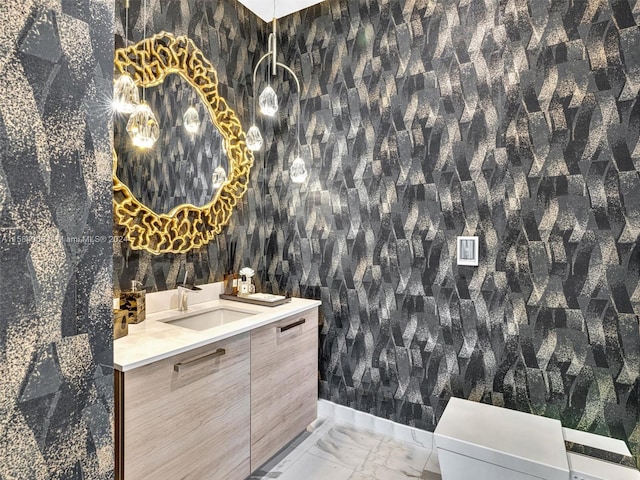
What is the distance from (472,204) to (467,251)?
0.93ft

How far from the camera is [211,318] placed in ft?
7.71

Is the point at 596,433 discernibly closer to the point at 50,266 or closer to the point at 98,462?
the point at 98,462

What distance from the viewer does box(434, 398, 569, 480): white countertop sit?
62.9 inches

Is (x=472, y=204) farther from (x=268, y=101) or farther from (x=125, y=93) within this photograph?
(x=125, y=93)

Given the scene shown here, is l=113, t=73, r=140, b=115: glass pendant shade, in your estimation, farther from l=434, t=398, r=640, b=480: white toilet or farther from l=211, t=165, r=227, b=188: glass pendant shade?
l=434, t=398, r=640, b=480: white toilet

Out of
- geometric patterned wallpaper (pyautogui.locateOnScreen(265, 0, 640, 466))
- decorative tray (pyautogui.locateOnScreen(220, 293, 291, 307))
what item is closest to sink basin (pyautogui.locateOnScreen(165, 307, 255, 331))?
decorative tray (pyautogui.locateOnScreen(220, 293, 291, 307))

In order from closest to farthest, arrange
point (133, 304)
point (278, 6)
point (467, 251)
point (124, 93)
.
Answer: point (124, 93) < point (133, 304) < point (467, 251) < point (278, 6)

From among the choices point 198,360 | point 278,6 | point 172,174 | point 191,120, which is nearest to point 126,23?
point 191,120

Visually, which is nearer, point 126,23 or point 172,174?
point 126,23

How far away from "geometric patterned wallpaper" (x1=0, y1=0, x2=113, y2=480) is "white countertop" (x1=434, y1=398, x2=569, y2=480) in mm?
1536

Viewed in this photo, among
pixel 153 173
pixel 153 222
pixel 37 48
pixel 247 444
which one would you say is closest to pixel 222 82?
pixel 153 173

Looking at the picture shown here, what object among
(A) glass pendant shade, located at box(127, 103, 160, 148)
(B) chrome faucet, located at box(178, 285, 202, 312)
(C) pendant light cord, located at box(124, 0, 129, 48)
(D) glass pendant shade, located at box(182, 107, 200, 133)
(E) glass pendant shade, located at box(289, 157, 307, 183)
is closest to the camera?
(A) glass pendant shade, located at box(127, 103, 160, 148)

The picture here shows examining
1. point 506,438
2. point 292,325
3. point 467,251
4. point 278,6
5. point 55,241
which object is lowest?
point 506,438

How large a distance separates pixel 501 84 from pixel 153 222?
7.07ft
